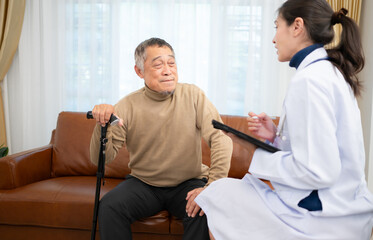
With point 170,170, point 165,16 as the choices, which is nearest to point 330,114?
point 170,170

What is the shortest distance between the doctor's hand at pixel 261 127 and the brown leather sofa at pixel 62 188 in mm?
776

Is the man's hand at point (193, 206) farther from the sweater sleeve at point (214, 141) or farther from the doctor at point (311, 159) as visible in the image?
the doctor at point (311, 159)

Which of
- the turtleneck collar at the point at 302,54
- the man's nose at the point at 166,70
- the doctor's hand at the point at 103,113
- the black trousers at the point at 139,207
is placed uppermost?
the turtleneck collar at the point at 302,54

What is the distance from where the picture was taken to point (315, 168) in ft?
3.50

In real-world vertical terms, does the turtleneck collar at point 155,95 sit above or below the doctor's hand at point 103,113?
above

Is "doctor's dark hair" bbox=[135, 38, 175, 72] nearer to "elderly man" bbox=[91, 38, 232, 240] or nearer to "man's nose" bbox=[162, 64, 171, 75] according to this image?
"elderly man" bbox=[91, 38, 232, 240]

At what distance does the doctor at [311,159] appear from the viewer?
42.8 inches

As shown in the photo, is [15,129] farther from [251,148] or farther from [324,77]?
[324,77]

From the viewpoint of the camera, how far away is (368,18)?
9.82 ft

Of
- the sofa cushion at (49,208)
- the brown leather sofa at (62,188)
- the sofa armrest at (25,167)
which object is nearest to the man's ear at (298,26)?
the brown leather sofa at (62,188)

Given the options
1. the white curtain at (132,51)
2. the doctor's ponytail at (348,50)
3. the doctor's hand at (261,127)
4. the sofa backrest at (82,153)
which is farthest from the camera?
the white curtain at (132,51)

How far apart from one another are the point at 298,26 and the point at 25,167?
1949mm

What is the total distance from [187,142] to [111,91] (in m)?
1.59

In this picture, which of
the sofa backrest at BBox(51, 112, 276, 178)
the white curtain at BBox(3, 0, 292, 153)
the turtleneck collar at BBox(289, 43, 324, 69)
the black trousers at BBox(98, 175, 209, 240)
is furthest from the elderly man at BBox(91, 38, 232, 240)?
the white curtain at BBox(3, 0, 292, 153)
